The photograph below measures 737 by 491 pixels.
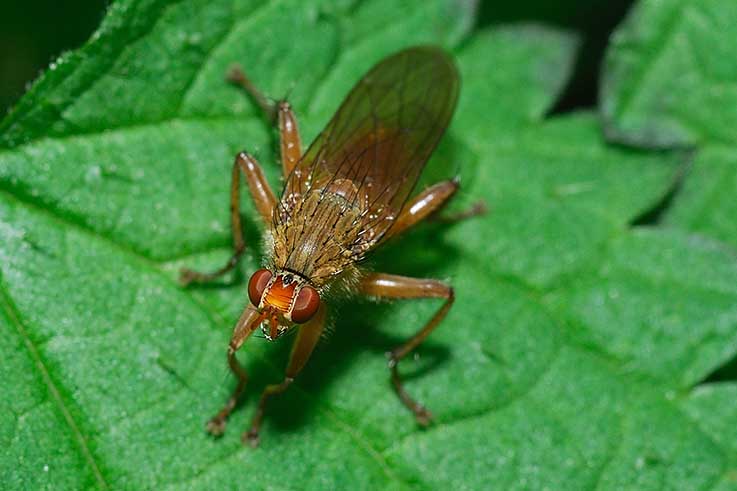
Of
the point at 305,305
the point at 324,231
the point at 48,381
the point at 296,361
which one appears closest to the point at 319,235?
the point at 324,231

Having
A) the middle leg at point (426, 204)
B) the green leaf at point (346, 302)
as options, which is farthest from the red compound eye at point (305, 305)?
the middle leg at point (426, 204)

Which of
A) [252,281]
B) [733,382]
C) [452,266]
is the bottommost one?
[733,382]

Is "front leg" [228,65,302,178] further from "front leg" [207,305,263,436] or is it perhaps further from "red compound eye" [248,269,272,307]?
"front leg" [207,305,263,436]

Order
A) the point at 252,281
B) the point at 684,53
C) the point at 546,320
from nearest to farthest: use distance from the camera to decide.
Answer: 1. the point at 252,281
2. the point at 546,320
3. the point at 684,53

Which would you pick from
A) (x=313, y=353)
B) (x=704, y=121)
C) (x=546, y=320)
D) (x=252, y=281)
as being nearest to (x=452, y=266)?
(x=546, y=320)

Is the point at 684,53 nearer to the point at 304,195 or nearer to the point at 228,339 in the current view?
the point at 304,195

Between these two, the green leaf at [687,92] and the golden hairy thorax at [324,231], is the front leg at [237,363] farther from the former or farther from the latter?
the green leaf at [687,92]

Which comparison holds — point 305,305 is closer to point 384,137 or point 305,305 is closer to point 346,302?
point 346,302

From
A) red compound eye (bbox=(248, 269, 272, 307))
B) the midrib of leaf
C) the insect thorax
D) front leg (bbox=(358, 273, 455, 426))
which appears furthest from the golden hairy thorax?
the midrib of leaf
